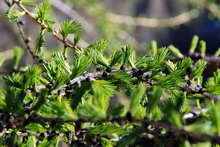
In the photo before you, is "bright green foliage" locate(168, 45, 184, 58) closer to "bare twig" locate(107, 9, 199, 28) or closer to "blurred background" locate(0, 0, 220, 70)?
"blurred background" locate(0, 0, 220, 70)

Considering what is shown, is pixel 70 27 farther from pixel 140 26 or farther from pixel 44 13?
pixel 140 26

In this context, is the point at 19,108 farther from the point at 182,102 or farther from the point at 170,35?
the point at 170,35

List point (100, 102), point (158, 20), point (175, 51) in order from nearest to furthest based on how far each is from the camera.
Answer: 1. point (100, 102)
2. point (175, 51)
3. point (158, 20)

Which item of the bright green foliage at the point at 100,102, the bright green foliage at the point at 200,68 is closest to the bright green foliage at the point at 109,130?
the bright green foliage at the point at 100,102

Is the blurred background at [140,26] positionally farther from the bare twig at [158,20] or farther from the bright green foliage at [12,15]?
the bright green foliage at [12,15]

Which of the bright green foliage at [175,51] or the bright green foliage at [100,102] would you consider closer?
the bright green foliage at [100,102]

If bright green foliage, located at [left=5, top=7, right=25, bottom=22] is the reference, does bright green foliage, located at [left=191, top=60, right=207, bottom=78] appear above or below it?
below

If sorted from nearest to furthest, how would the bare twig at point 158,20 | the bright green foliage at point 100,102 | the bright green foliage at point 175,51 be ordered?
1. the bright green foliage at point 100,102
2. the bright green foliage at point 175,51
3. the bare twig at point 158,20

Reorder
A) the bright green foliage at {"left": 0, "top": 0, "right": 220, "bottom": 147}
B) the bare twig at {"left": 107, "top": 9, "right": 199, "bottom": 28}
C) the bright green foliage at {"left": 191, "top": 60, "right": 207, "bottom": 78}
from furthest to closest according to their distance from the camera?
the bare twig at {"left": 107, "top": 9, "right": 199, "bottom": 28}, the bright green foliage at {"left": 191, "top": 60, "right": 207, "bottom": 78}, the bright green foliage at {"left": 0, "top": 0, "right": 220, "bottom": 147}

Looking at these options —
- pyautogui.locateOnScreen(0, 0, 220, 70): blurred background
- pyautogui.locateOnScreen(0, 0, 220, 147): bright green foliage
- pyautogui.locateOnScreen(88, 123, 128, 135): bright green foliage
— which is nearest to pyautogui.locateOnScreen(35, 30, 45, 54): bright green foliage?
pyautogui.locateOnScreen(0, 0, 220, 147): bright green foliage

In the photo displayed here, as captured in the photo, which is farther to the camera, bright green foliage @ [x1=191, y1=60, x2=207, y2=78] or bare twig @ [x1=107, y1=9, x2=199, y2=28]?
bare twig @ [x1=107, y1=9, x2=199, y2=28]

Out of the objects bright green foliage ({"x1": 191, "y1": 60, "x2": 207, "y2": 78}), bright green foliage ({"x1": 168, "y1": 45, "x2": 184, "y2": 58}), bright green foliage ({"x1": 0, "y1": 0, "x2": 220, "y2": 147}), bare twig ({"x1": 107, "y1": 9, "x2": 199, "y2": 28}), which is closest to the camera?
bright green foliage ({"x1": 0, "y1": 0, "x2": 220, "y2": 147})

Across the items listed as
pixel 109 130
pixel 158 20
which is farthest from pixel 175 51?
pixel 158 20
